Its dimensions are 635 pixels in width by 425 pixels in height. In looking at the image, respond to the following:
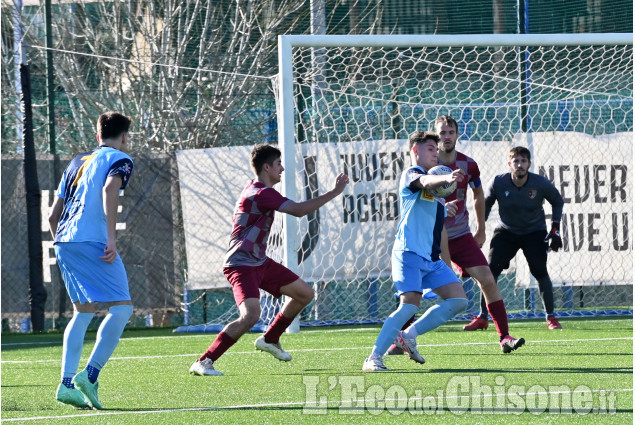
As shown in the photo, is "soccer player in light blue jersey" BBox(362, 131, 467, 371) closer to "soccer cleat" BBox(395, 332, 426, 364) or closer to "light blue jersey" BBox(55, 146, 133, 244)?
"soccer cleat" BBox(395, 332, 426, 364)

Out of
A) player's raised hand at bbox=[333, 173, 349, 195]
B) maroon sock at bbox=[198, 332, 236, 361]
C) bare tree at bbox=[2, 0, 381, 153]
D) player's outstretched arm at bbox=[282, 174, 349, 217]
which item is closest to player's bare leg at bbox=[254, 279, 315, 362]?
maroon sock at bbox=[198, 332, 236, 361]

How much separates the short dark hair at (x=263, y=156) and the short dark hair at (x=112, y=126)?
4.84ft

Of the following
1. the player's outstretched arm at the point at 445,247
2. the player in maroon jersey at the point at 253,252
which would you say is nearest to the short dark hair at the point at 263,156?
the player in maroon jersey at the point at 253,252

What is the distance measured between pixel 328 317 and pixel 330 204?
136cm

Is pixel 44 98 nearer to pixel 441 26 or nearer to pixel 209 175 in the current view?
pixel 209 175

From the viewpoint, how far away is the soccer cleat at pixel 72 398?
589cm

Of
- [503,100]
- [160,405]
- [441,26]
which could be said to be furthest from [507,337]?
[441,26]

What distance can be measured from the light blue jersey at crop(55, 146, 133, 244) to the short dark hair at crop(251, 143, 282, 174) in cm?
158

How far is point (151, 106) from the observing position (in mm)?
14859

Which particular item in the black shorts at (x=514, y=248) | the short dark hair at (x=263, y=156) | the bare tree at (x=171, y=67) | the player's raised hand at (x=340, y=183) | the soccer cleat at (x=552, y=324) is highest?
the bare tree at (x=171, y=67)

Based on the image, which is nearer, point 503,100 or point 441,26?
point 503,100

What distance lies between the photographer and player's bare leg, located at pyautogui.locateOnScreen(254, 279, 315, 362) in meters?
7.98

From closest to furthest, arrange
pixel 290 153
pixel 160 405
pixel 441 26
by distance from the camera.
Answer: pixel 160 405, pixel 290 153, pixel 441 26

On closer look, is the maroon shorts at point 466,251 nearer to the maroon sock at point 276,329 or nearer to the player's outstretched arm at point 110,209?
the maroon sock at point 276,329
